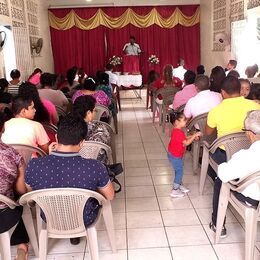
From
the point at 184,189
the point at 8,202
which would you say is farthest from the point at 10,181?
the point at 184,189

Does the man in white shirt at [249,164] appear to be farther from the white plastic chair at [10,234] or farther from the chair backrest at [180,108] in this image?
the chair backrest at [180,108]

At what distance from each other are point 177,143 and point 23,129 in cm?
143

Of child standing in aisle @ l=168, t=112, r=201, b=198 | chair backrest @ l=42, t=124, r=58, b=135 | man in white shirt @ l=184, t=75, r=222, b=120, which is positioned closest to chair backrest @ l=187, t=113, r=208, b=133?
man in white shirt @ l=184, t=75, r=222, b=120

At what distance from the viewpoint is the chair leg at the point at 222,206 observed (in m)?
2.51

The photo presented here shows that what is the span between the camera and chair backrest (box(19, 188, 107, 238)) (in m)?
1.98

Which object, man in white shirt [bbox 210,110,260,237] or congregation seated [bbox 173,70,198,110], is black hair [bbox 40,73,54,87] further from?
man in white shirt [bbox 210,110,260,237]

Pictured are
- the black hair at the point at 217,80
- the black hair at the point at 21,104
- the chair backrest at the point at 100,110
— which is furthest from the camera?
the chair backrest at the point at 100,110

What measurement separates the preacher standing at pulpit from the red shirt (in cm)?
806

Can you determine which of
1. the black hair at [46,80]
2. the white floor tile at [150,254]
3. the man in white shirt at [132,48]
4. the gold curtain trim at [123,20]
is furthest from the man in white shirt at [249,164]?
the gold curtain trim at [123,20]

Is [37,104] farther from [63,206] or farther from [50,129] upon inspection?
[63,206]

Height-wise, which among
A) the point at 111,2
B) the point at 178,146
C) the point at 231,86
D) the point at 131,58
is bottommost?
the point at 178,146

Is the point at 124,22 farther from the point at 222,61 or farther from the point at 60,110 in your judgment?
the point at 60,110

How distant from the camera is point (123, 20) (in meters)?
11.8

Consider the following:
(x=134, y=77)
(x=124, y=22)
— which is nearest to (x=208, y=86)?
(x=134, y=77)
